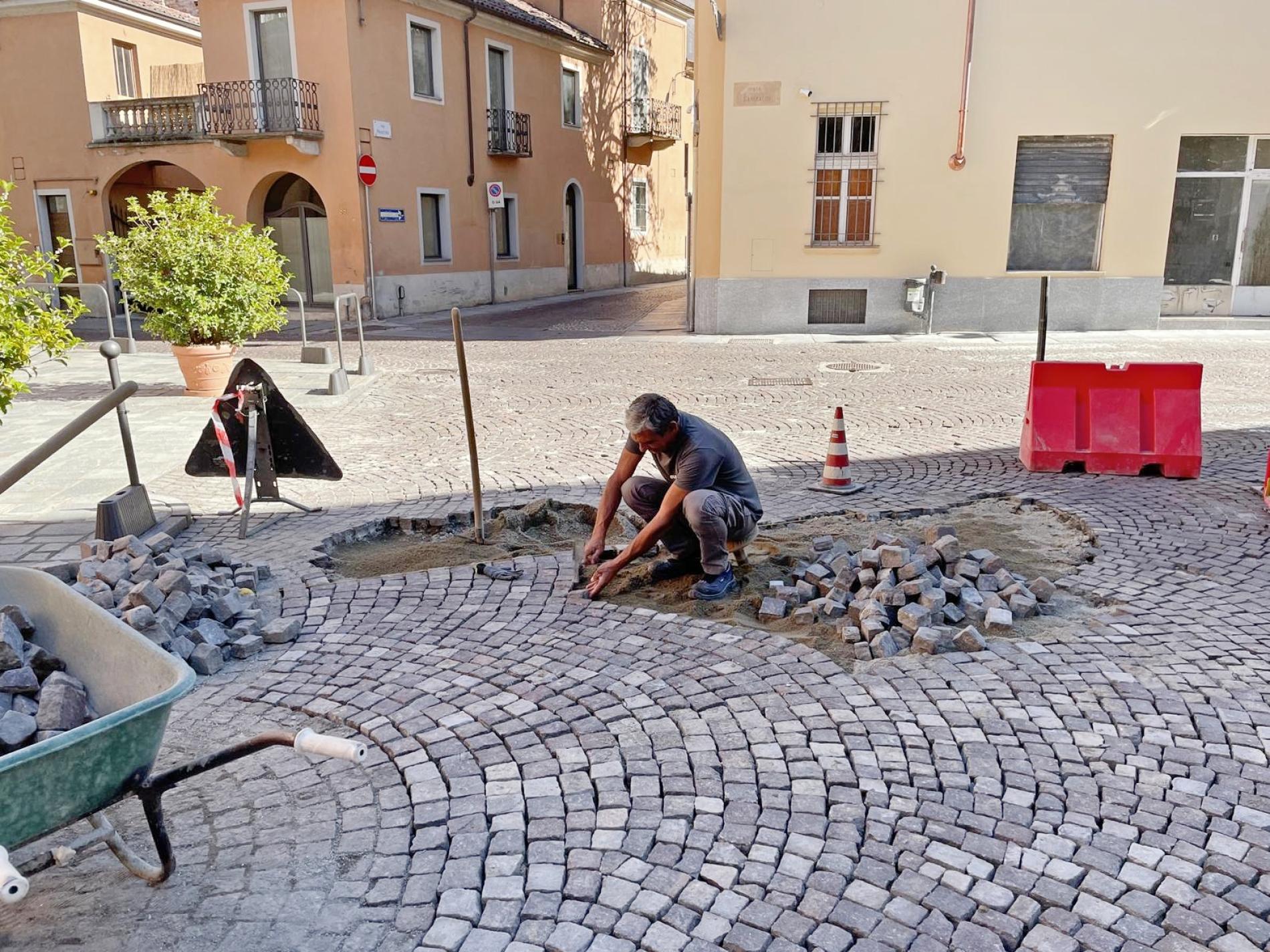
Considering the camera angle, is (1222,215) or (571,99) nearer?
(1222,215)

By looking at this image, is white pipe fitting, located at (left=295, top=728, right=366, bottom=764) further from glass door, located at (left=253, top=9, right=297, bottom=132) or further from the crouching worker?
glass door, located at (left=253, top=9, right=297, bottom=132)

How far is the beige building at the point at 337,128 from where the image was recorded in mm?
21375

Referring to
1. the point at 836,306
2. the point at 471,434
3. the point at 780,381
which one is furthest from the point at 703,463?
the point at 836,306

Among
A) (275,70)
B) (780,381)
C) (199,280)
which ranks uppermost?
(275,70)

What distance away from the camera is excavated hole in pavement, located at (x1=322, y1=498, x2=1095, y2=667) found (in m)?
5.11

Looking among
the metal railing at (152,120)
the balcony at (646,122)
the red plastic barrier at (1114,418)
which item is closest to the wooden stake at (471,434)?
the red plastic barrier at (1114,418)

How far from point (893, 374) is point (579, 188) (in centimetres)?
1866

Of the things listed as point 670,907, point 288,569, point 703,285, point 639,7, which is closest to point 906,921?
point 670,907

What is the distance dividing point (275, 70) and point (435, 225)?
184 inches

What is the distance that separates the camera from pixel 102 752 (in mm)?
2613

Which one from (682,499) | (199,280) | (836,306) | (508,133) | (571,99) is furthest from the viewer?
(571,99)

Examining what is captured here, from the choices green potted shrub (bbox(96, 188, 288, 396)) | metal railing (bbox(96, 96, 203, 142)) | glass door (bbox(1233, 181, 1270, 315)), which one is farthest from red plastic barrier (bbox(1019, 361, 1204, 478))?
metal railing (bbox(96, 96, 203, 142))

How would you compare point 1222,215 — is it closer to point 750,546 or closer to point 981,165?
point 981,165

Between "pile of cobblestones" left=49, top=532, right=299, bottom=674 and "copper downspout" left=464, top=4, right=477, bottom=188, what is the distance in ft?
67.2
